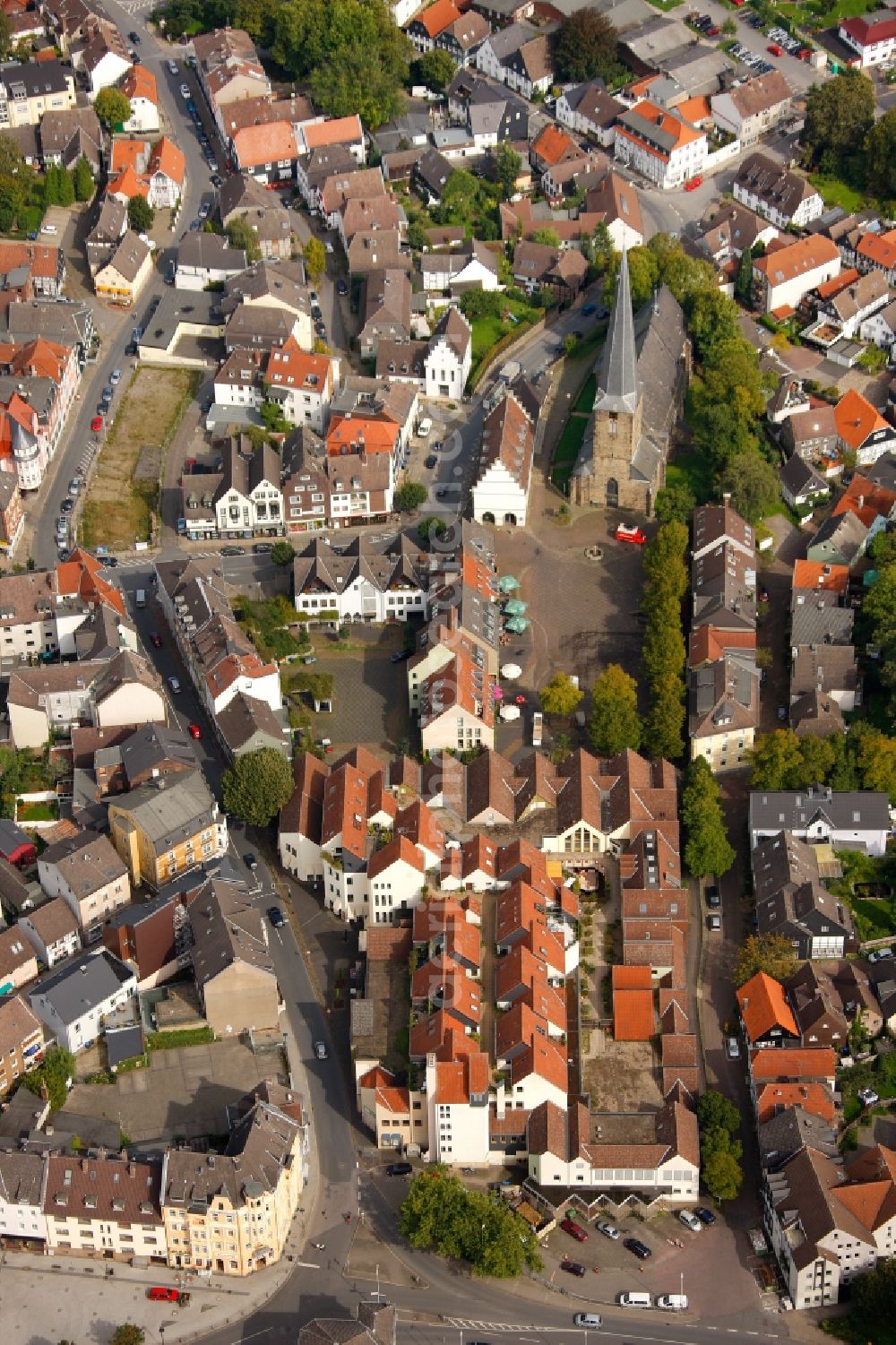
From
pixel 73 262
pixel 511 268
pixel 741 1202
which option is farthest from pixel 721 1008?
pixel 73 262

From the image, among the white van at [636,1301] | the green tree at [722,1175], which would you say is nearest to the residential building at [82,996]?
the white van at [636,1301]

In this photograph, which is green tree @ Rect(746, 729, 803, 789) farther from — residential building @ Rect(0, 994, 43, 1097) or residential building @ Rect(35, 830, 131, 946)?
residential building @ Rect(0, 994, 43, 1097)

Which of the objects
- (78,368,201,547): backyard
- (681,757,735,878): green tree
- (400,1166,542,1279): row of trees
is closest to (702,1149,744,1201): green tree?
(400,1166,542,1279): row of trees

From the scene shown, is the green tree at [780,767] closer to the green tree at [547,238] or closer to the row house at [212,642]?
the row house at [212,642]

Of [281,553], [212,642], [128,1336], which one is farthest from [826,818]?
[128,1336]

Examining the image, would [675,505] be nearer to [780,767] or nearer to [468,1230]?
[780,767]

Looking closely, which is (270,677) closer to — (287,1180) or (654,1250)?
(287,1180)
